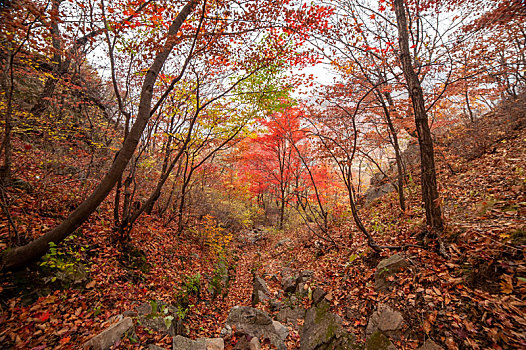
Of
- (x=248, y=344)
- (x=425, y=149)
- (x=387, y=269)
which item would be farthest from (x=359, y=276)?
(x=425, y=149)

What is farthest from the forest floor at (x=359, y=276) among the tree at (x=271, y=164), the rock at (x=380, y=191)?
the tree at (x=271, y=164)

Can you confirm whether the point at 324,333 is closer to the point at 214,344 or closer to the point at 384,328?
the point at 384,328

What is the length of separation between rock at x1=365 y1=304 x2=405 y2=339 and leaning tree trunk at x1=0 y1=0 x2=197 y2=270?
5.83 metres

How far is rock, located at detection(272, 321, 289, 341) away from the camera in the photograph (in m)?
4.64

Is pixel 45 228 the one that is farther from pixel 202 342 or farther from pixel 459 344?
pixel 459 344

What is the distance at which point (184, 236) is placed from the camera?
8.88 m

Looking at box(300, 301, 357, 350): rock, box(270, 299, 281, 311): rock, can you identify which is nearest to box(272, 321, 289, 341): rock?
box(300, 301, 357, 350): rock

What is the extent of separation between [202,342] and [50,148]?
25.0ft

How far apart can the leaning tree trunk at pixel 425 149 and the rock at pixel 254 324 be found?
425cm

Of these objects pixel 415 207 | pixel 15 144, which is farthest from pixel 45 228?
pixel 415 207

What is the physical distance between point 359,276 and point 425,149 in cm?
337

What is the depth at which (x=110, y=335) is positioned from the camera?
10.6ft

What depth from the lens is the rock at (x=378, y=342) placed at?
326 centimetres

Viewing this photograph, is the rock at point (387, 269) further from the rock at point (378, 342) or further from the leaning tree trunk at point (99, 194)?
the leaning tree trunk at point (99, 194)
